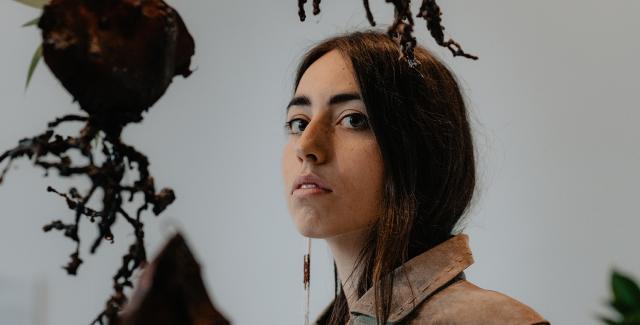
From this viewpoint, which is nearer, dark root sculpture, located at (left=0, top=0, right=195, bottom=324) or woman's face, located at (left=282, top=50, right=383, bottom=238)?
dark root sculpture, located at (left=0, top=0, right=195, bottom=324)

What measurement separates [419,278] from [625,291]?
18.7 inches

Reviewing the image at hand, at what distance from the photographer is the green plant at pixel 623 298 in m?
0.47

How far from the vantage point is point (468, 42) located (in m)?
1.78

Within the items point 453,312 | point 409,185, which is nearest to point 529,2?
point 409,185

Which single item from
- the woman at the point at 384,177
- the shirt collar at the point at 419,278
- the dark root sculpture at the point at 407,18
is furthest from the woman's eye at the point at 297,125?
the dark root sculpture at the point at 407,18

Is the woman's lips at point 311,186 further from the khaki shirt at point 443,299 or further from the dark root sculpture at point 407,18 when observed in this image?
the dark root sculpture at point 407,18

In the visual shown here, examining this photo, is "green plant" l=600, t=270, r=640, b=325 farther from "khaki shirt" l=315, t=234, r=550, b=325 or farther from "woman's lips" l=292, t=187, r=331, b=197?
"woman's lips" l=292, t=187, r=331, b=197

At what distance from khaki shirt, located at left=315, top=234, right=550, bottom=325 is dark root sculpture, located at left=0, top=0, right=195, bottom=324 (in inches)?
15.4

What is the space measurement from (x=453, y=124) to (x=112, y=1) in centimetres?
55

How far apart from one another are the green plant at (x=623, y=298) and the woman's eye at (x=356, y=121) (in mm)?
539

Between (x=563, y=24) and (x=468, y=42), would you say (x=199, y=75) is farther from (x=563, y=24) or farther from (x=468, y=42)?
(x=563, y=24)

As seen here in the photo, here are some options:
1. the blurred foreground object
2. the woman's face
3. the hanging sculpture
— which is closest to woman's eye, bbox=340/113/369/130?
the woman's face

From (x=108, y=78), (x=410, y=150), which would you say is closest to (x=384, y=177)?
(x=410, y=150)

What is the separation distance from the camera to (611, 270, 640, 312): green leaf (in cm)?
48
